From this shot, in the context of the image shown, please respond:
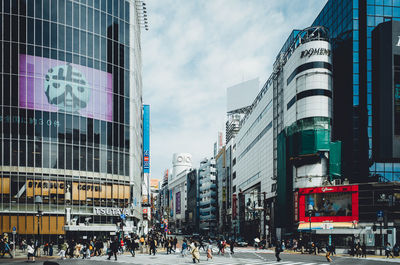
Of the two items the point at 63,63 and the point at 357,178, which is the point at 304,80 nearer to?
the point at 357,178

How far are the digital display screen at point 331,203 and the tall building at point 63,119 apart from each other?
27282mm

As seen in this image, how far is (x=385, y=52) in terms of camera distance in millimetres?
70188

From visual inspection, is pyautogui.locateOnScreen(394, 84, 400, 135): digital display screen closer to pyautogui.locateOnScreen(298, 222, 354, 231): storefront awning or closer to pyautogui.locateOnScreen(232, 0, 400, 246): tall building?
pyautogui.locateOnScreen(232, 0, 400, 246): tall building

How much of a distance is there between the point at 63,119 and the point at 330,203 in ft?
131

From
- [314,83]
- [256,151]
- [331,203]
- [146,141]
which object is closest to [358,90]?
[314,83]

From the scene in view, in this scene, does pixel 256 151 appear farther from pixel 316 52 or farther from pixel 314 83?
pixel 316 52

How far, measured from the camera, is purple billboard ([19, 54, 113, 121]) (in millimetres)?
65062

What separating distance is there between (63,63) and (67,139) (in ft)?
34.4

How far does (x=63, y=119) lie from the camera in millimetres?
67562

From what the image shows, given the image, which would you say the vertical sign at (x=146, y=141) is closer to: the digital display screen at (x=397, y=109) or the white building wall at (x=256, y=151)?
the white building wall at (x=256, y=151)

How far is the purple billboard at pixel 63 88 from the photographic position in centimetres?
6506

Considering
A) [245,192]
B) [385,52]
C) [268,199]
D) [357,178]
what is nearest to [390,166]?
[357,178]

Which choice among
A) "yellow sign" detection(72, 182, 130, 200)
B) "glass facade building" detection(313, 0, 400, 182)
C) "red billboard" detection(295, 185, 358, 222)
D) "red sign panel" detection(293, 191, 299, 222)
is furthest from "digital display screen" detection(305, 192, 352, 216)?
"yellow sign" detection(72, 182, 130, 200)

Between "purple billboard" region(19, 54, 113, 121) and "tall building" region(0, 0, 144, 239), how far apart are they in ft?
0.42
